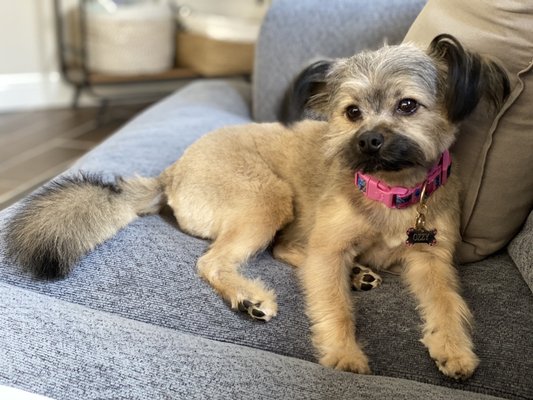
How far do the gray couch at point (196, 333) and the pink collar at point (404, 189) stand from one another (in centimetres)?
23

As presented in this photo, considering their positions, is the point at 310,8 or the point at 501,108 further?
the point at 310,8

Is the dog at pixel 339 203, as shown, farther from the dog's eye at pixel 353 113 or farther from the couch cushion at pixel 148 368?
the couch cushion at pixel 148 368

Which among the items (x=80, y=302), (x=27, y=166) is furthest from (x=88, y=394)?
(x=27, y=166)

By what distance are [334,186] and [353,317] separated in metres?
0.42

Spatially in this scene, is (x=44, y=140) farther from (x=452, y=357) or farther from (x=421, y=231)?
(x=452, y=357)

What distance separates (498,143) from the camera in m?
1.60

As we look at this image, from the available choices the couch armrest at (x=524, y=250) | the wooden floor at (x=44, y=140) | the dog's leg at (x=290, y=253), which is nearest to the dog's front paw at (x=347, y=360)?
the dog's leg at (x=290, y=253)

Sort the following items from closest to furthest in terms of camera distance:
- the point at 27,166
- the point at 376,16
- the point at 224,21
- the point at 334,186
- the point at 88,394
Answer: the point at 88,394 < the point at 334,186 < the point at 376,16 < the point at 27,166 < the point at 224,21

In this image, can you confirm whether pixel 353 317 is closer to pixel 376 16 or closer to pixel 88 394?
pixel 88 394

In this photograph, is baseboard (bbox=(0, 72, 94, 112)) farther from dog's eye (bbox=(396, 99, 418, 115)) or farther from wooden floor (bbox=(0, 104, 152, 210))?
dog's eye (bbox=(396, 99, 418, 115))

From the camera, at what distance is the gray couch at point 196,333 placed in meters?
1.19

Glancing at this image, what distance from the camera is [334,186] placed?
1.76 metres

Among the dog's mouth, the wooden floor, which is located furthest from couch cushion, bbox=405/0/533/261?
the wooden floor

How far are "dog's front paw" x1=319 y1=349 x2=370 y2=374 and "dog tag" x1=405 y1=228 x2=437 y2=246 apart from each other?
0.39 m
